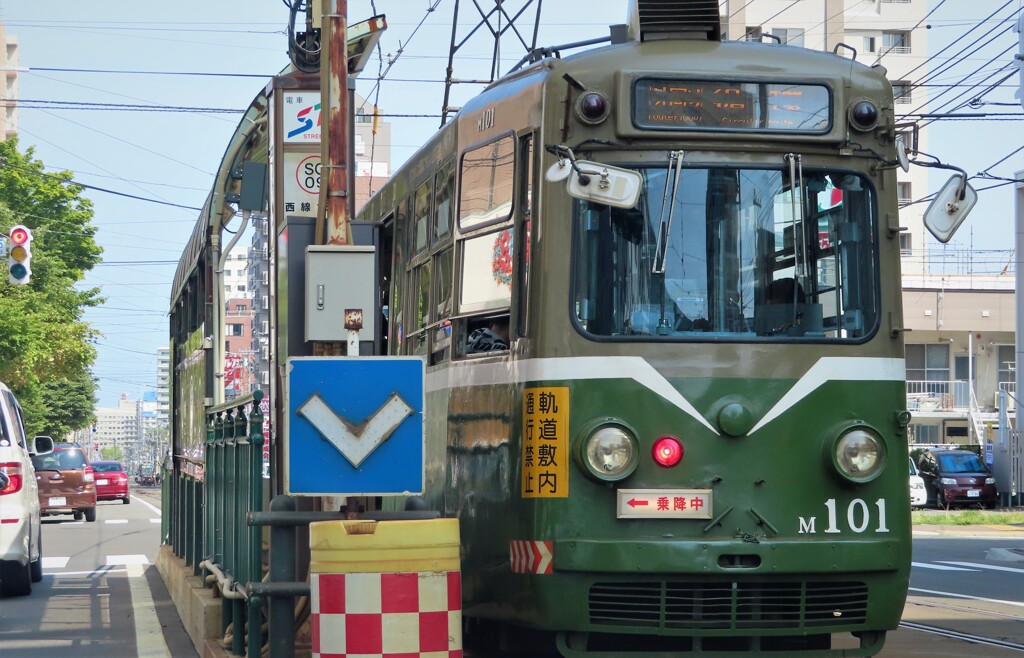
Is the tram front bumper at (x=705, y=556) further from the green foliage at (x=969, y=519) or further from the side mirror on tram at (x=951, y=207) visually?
the green foliage at (x=969, y=519)

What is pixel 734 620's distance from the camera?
24.4 feet

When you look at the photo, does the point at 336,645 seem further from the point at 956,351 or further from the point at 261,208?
the point at 956,351

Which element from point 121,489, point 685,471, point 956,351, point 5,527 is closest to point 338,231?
point 685,471

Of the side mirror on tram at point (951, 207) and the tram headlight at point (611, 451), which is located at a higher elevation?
the side mirror on tram at point (951, 207)

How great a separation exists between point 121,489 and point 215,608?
37533 millimetres

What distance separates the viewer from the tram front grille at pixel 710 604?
741 centimetres

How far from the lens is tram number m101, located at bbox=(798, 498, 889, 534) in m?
7.54

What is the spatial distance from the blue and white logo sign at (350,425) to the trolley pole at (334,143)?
5.06ft

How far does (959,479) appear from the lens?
38250 mm

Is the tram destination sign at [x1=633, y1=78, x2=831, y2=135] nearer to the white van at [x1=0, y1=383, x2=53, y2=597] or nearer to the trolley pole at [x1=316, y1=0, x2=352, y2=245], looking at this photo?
the trolley pole at [x1=316, y1=0, x2=352, y2=245]

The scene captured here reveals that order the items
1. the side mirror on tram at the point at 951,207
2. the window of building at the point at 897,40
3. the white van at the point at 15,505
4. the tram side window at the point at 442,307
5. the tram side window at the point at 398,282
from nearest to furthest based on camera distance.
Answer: the side mirror on tram at the point at 951,207 < the tram side window at the point at 442,307 < the tram side window at the point at 398,282 < the white van at the point at 15,505 < the window of building at the point at 897,40

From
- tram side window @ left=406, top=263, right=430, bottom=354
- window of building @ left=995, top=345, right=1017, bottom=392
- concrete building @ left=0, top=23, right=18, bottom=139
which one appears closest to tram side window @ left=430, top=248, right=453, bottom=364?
tram side window @ left=406, top=263, right=430, bottom=354

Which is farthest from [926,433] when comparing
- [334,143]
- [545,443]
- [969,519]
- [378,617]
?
[378,617]

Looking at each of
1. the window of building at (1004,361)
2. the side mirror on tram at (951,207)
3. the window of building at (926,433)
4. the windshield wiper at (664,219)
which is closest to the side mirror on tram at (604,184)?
the windshield wiper at (664,219)
